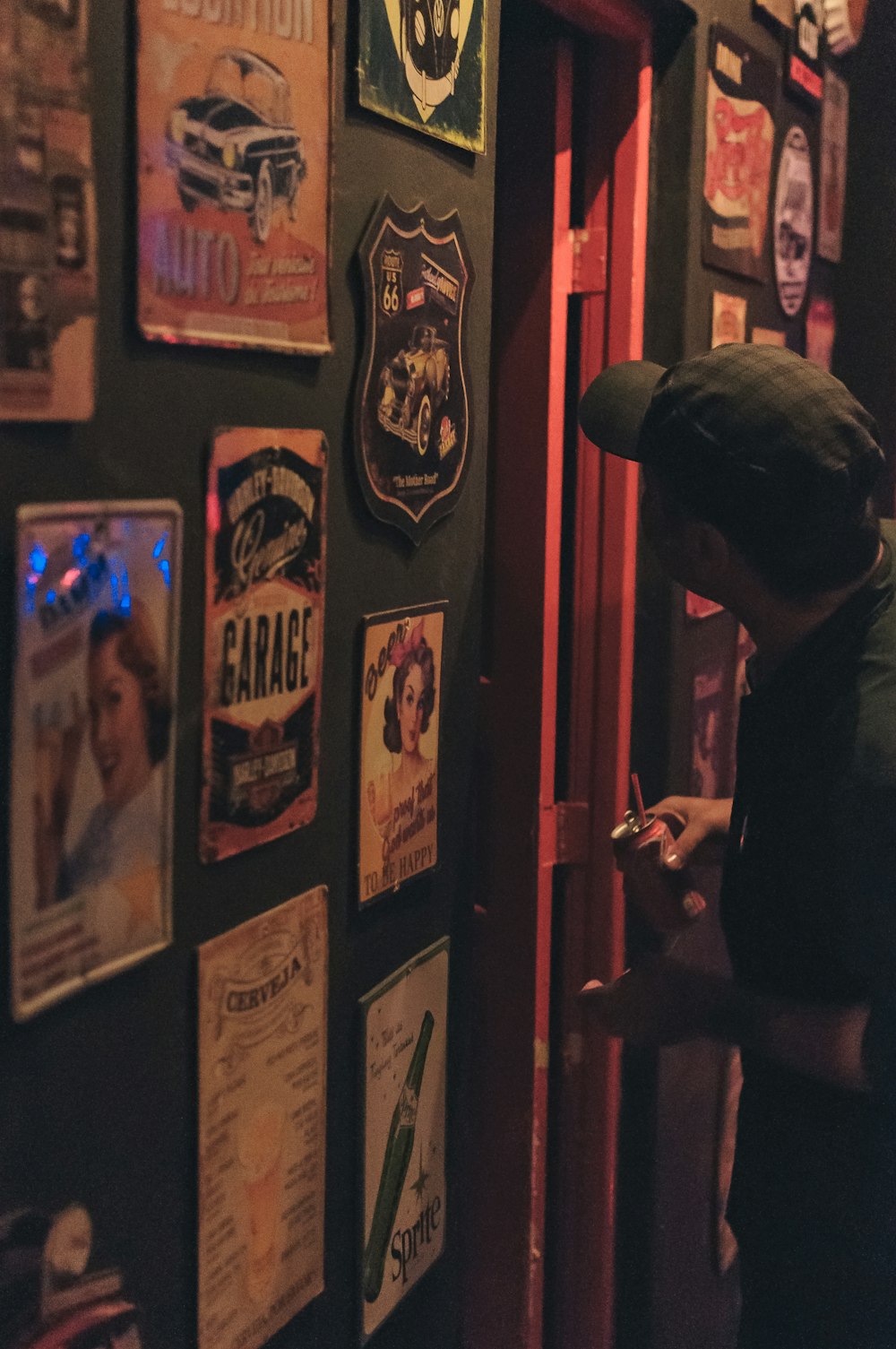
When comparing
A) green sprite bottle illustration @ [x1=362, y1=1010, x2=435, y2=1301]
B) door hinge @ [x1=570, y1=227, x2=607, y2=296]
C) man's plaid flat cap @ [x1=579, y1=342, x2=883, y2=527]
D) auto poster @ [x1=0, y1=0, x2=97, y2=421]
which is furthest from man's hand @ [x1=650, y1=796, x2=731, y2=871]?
auto poster @ [x1=0, y1=0, x2=97, y2=421]

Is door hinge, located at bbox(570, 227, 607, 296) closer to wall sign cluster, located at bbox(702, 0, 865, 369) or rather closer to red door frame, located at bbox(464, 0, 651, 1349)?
red door frame, located at bbox(464, 0, 651, 1349)

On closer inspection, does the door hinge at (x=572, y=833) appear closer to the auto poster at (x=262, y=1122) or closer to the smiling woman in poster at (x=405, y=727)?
the smiling woman in poster at (x=405, y=727)

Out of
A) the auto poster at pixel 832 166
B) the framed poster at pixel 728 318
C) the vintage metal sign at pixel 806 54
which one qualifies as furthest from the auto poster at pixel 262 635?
the auto poster at pixel 832 166

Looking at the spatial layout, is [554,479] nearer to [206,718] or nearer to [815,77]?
[206,718]

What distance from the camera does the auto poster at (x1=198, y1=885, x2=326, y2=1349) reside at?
1.29 meters

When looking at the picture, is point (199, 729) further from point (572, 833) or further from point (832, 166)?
point (832, 166)

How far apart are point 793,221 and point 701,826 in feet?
5.26

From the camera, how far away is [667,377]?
160cm

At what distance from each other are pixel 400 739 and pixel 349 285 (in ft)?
1.81

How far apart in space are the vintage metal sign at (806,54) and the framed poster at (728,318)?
0.59 m

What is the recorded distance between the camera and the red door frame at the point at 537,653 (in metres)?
2.16

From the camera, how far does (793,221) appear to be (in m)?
2.89

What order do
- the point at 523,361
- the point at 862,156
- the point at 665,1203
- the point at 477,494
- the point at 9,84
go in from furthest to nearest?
the point at 862,156, the point at 665,1203, the point at 523,361, the point at 477,494, the point at 9,84

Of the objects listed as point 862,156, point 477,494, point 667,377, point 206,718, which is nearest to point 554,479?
point 477,494
